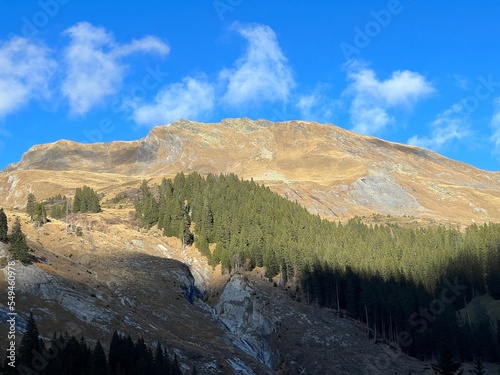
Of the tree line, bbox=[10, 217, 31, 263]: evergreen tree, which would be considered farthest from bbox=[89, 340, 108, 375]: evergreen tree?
bbox=[10, 217, 31, 263]: evergreen tree

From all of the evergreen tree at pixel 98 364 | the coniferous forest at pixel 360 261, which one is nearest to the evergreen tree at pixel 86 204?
the coniferous forest at pixel 360 261

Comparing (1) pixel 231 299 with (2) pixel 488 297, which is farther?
(2) pixel 488 297

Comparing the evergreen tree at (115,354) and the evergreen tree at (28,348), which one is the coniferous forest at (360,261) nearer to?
the evergreen tree at (115,354)

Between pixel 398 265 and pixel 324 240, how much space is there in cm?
2030

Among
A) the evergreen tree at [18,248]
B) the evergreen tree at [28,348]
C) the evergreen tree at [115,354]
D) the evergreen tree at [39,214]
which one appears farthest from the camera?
the evergreen tree at [39,214]

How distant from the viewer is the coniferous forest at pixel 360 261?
99062 millimetres

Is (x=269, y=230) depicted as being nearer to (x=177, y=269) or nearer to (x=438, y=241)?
(x=177, y=269)

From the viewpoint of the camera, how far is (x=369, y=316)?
101688mm

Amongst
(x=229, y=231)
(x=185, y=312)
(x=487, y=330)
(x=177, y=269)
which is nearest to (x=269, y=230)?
(x=229, y=231)

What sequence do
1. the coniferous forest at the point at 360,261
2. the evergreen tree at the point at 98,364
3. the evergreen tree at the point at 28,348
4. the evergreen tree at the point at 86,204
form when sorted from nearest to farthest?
the evergreen tree at the point at 28,348, the evergreen tree at the point at 98,364, the coniferous forest at the point at 360,261, the evergreen tree at the point at 86,204

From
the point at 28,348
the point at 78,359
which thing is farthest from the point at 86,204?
the point at 28,348

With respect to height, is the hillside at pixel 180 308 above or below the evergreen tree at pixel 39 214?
below

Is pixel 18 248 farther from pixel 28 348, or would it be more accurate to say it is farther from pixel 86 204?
pixel 86 204

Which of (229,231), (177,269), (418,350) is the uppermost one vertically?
(229,231)
